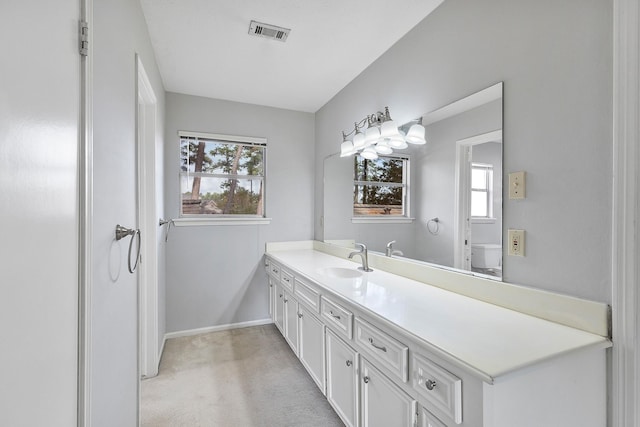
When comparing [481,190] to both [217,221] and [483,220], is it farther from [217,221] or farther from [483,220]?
[217,221]

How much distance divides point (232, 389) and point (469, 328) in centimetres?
179

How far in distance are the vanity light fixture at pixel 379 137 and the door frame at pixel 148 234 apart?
160cm

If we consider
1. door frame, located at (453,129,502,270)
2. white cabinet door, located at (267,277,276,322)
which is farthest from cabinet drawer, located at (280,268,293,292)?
door frame, located at (453,129,502,270)

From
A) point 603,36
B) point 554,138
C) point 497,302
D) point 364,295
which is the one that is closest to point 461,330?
point 497,302

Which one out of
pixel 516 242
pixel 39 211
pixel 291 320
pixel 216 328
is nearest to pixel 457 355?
pixel 516 242

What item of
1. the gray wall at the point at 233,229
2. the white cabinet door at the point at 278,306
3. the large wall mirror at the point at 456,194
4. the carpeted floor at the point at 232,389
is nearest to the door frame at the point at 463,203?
the large wall mirror at the point at 456,194

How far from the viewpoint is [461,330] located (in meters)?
1.11

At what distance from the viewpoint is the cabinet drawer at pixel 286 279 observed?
2.50m

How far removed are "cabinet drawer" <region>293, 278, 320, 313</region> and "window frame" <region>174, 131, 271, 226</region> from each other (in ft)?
4.07

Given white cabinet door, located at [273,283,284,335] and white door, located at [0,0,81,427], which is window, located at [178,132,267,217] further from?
white door, located at [0,0,81,427]

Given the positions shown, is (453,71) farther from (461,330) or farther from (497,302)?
(461,330)

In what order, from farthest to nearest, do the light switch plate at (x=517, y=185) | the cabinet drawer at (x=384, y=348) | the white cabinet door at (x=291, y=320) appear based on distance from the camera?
the white cabinet door at (x=291, y=320) → the light switch plate at (x=517, y=185) → the cabinet drawer at (x=384, y=348)

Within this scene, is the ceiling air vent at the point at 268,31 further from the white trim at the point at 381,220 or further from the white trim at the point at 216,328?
the white trim at the point at 216,328

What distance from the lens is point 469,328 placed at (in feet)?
3.72
